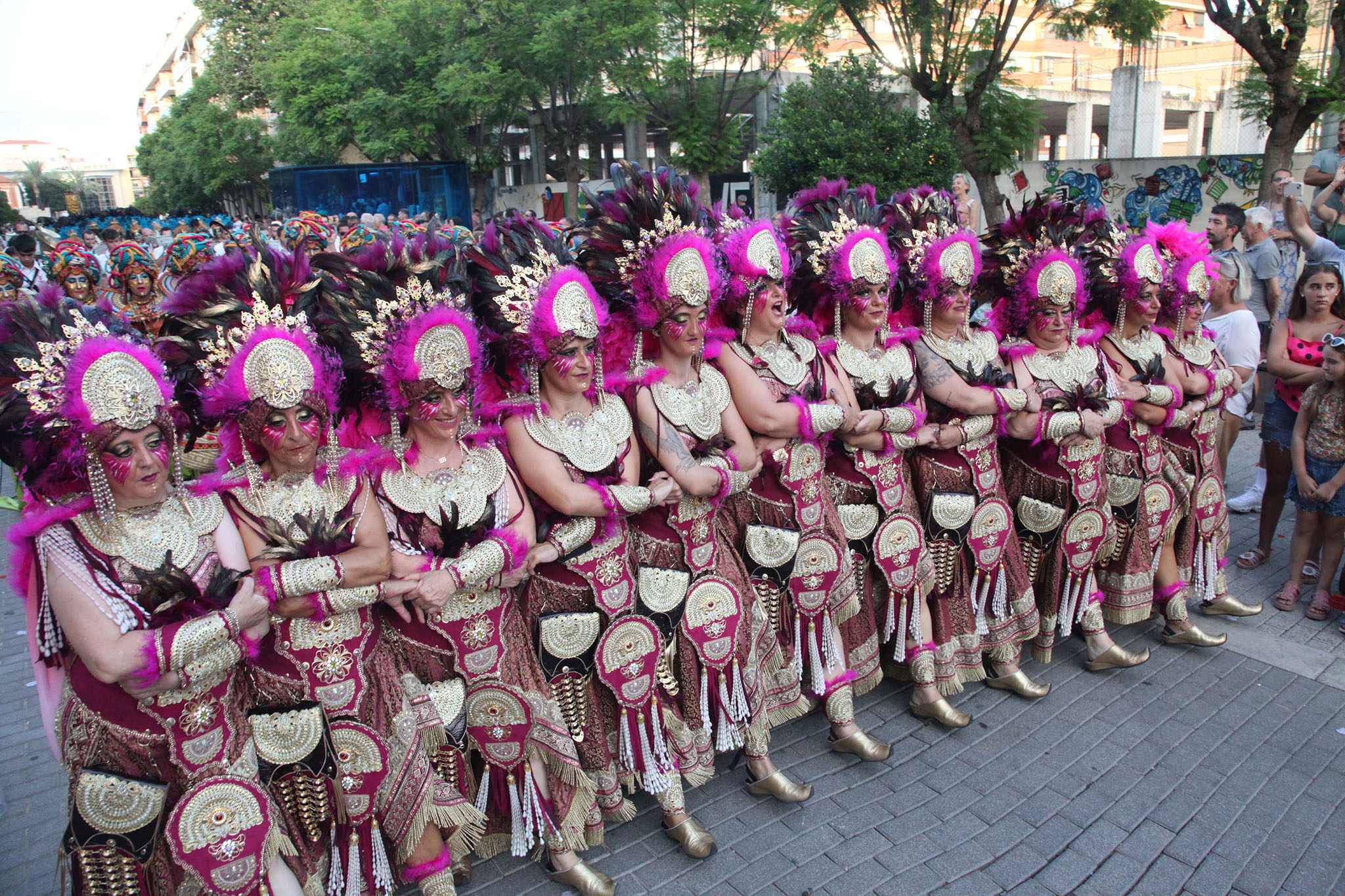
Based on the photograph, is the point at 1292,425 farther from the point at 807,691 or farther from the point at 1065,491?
the point at 807,691

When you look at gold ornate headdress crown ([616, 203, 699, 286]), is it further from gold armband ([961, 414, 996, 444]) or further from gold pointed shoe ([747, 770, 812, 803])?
gold pointed shoe ([747, 770, 812, 803])

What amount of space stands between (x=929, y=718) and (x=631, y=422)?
80.5 inches

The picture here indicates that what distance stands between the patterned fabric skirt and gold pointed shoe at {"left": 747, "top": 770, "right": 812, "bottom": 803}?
3.31ft

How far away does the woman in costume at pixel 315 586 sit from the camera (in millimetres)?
2504

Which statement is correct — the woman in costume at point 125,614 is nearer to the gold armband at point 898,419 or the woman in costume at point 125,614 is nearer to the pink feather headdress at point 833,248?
the gold armband at point 898,419

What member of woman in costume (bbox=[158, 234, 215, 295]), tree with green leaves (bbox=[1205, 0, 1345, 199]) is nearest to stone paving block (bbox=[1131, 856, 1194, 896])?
woman in costume (bbox=[158, 234, 215, 295])

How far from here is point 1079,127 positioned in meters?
27.8

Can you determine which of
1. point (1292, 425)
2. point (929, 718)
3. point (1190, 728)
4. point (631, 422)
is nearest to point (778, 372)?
point (631, 422)

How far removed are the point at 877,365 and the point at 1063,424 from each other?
0.95 m

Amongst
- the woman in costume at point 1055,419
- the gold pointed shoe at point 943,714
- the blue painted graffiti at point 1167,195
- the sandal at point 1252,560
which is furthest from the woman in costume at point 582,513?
the blue painted graffiti at point 1167,195

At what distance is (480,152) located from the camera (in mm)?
26172

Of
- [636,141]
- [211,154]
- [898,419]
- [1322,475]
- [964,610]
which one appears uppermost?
[211,154]

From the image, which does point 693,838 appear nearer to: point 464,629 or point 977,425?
point 464,629

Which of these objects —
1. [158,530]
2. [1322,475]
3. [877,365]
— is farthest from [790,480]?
[1322,475]
